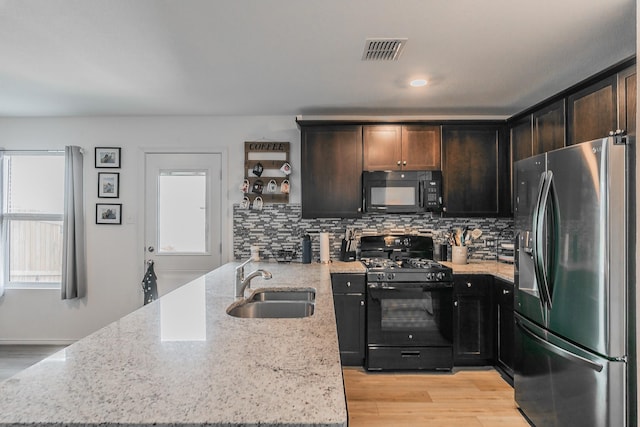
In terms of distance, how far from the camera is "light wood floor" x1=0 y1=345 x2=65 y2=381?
3289 millimetres

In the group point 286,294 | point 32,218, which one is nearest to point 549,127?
point 286,294

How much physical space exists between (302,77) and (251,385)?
235 cm

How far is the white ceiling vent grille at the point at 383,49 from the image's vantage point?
7.21ft

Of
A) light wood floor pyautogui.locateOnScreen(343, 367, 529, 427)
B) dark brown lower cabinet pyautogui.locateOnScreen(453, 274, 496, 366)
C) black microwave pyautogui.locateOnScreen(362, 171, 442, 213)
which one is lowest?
light wood floor pyautogui.locateOnScreen(343, 367, 529, 427)

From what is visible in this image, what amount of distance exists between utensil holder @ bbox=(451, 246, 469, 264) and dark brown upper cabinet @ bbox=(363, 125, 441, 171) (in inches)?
32.5

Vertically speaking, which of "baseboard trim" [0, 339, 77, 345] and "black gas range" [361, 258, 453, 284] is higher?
"black gas range" [361, 258, 453, 284]

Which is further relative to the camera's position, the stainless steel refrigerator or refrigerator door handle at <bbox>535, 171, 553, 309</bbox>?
refrigerator door handle at <bbox>535, 171, 553, 309</bbox>

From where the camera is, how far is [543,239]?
6.92 feet

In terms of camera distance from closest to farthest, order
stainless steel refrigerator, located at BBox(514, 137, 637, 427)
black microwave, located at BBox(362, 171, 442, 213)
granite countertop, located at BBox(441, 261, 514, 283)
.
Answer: stainless steel refrigerator, located at BBox(514, 137, 637, 427) < granite countertop, located at BBox(441, 261, 514, 283) < black microwave, located at BBox(362, 171, 442, 213)

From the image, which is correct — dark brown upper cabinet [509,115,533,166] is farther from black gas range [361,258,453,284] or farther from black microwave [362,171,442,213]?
black gas range [361,258,453,284]

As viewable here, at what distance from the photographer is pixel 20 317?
3.91m

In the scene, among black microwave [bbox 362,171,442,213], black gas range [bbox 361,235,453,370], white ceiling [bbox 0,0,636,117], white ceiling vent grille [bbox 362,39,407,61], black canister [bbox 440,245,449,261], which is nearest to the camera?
white ceiling [bbox 0,0,636,117]

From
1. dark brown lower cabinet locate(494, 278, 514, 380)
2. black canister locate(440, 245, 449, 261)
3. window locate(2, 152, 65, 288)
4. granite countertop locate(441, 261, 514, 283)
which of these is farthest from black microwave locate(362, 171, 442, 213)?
window locate(2, 152, 65, 288)

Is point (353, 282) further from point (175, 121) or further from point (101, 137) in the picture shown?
point (101, 137)
